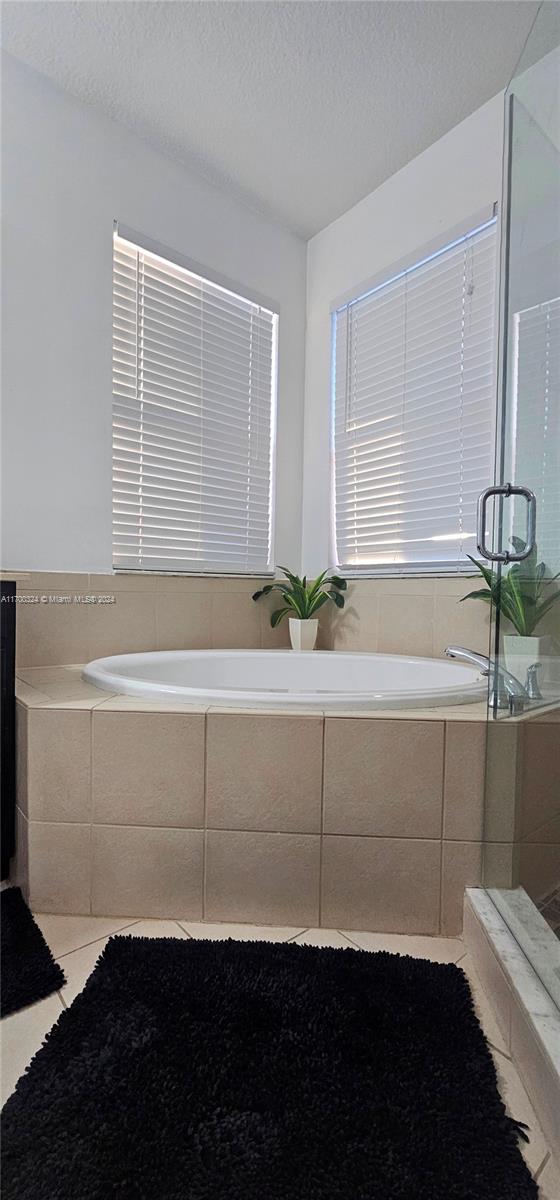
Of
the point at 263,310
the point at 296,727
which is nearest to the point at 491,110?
the point at 263,310

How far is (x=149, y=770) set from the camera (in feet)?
4.78

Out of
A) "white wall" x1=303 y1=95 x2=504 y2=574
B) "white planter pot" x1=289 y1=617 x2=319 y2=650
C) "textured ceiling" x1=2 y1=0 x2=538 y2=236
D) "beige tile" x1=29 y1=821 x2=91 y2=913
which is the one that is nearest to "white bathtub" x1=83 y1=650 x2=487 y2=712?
"white planter pot" x1=289 y1=617 x2=319 y2=650

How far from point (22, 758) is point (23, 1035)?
0.62 metres

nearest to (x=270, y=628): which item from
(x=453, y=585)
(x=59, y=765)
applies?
(x=453, y=585)

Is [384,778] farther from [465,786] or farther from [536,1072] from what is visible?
[536,1072]

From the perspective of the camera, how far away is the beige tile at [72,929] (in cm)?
136

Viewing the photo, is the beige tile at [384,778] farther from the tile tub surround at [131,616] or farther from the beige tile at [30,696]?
the tile tub surround at [131,616]

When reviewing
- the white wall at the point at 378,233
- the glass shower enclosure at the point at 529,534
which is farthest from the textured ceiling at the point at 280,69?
the glass shower enclosure at the point at 529,534

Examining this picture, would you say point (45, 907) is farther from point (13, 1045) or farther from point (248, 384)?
point (248, 384)

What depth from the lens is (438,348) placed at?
2.46 m

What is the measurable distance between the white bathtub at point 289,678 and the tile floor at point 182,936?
0.51 metres

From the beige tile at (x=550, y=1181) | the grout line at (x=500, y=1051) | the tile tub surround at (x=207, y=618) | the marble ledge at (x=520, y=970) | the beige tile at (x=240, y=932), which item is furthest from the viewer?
the tile tub surround at (x=207, y=618)

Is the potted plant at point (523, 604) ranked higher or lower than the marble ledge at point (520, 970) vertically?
higher

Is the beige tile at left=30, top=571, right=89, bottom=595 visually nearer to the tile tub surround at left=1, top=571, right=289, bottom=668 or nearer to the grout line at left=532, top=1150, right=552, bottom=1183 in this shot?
the tile tub surround at left=1, top=571, right=289, bottom=668
